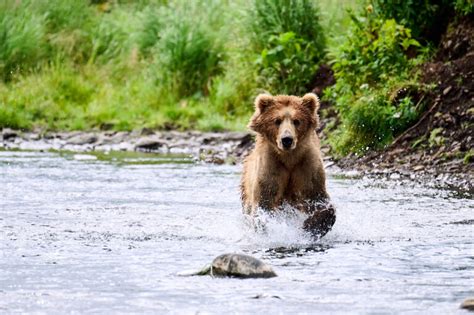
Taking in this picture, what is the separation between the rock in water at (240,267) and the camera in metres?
6.50

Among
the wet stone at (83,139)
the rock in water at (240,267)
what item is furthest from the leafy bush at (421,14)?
the rock in water at (240,267)

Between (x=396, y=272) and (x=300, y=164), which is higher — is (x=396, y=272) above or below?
below

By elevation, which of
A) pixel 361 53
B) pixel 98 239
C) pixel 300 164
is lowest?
pixel 98 239

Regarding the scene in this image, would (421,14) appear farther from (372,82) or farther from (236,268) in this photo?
(236,268)

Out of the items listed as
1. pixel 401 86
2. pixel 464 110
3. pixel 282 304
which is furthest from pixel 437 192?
pixel 282 304

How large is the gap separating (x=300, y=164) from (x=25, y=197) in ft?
11.0

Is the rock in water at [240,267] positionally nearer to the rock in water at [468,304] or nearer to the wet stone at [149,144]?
the rock in water at [468,304]

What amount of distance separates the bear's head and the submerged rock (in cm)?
178

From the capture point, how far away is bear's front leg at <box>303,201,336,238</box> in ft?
26.8

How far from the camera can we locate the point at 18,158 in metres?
14.6

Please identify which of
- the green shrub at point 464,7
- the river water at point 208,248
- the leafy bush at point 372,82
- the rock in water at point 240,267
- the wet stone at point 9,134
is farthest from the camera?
the wet stone at point 9,134

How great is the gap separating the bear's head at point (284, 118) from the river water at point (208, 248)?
2.14ft

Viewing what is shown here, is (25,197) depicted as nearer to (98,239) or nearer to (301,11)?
(98,239)

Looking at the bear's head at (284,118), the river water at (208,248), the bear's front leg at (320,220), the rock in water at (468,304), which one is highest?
the bear's head at (284,118)
